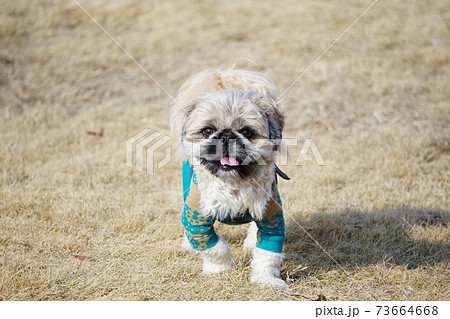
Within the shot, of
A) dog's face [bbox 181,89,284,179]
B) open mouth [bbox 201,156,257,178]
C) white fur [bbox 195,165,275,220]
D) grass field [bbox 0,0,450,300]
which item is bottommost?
grass field [bbox 0,0,450,300]

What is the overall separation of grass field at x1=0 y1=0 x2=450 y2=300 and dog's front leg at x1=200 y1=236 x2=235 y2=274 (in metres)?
0.12

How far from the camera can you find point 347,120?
24.0ft

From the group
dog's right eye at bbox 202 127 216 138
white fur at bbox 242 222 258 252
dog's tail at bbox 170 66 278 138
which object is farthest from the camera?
white fur at bbox 242 222 258 252

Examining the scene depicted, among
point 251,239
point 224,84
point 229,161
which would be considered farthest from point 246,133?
point 251,239

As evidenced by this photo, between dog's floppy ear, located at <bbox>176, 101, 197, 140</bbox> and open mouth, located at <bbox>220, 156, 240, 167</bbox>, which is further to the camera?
dog's floppy ear, located at <bbox>176, 101, 197, 140</bbox>

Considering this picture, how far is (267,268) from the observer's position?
10.5 feet

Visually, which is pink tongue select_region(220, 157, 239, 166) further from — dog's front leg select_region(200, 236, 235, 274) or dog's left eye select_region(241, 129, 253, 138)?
dog's front leg select_region(200, 236, 235, 274)

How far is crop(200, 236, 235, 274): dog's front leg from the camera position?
3.28 metres

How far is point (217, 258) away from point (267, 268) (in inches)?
15.2

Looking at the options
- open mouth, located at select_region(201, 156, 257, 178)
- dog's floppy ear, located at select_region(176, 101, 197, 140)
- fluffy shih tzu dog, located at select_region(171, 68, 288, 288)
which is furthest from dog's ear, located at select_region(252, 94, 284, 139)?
dog's floppy ear, located at select_region(176, 101, 197, 140)

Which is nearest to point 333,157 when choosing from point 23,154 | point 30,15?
point 23,154

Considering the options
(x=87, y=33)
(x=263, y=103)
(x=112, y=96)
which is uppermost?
(x=263, y=103)
